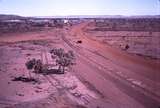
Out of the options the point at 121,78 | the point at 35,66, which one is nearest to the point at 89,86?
the point at 121,78

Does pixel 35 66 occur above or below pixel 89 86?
above

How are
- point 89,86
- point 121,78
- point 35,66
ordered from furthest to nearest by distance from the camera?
point 35,66 → point 121,78 → point 89,86

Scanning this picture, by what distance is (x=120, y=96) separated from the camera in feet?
54.5

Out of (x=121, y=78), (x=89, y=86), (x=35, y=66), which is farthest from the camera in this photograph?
(x=35, y=66)

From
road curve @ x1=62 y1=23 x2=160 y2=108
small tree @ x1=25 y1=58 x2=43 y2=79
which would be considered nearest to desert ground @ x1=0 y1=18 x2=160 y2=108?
road curve @ x1=62 y1=23 x2=160 y2=108

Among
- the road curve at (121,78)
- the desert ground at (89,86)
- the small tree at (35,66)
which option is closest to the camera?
the desert ground at (89,86)

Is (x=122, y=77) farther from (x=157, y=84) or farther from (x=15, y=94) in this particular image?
(x=15, y=94)

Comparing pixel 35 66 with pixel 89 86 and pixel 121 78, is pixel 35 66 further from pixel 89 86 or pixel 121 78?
pixel 121 78

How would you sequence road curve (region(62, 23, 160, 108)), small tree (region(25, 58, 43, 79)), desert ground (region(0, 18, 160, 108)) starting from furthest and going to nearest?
1. small tree (region(25, 58, 43, 79))
2. road curve (region(62, 23, 160, 108))
3. desert ground (region(0, 18, 160, 108))

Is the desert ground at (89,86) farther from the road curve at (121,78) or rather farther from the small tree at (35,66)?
the small tree at (35,66)

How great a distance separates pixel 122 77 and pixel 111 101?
5916 mm

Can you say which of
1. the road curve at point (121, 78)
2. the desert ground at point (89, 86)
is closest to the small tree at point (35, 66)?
the desert ground at point (89, 86)

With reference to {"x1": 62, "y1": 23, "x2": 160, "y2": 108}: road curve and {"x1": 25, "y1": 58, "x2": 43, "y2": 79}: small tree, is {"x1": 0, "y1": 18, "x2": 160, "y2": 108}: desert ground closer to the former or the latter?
{"x1": 62, "y1": 23, "x2": 160, "y2": 108}: road curve

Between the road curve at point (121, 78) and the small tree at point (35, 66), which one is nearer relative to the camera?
the road curve at point (121, 78)
